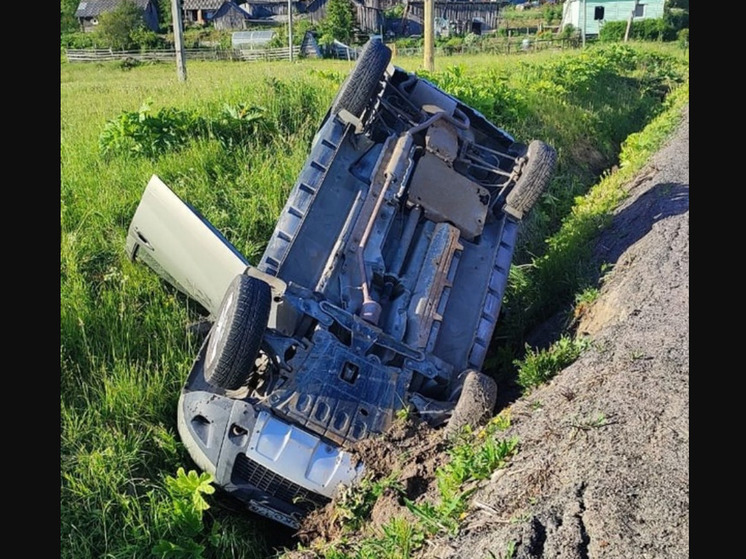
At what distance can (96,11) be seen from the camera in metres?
45.3

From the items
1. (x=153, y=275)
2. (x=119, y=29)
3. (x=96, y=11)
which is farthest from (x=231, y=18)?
(x=153, y=275)

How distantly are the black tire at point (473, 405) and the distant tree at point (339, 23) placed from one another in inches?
1412

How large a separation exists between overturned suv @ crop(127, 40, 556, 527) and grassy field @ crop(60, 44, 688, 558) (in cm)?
32

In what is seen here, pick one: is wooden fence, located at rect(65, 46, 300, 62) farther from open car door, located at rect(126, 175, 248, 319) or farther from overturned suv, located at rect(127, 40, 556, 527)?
open car door, located at rect(126, 175, 248, 319)

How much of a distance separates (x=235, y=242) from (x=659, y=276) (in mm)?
3317

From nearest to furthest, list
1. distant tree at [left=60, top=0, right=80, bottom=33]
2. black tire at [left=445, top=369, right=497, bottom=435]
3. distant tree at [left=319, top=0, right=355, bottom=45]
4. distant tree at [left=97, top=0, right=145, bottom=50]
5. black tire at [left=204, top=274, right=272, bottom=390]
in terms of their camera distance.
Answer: black tire at [left=204, top=274, right=272, bottom=390] < black tire at [left=445, top=369, right=497, bottom=435] < distant tree at [left=97, top=0, right=145, bottom=50] < distant tree at [left=319, top=0, right=355, bottom=45] < distant tree at [left=60, top=0, right=80, bottom=33]

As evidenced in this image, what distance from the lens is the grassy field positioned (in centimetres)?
370

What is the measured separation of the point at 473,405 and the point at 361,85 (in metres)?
2.29

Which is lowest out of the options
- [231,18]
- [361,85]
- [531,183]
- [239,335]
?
[231,18]

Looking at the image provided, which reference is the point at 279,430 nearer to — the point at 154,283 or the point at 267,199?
the point at 154,283

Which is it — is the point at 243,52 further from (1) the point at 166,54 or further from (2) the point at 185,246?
(2) the point at 185,246

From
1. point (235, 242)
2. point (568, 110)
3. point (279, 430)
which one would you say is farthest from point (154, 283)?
point (568, 110)

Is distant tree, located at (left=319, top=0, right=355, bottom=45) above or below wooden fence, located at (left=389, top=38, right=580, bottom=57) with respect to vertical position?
above

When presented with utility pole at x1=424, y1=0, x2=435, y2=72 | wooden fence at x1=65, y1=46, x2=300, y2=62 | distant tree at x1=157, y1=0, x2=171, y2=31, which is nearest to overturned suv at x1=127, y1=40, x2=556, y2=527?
utility pole at x1=424, y1=0, x2=435, y2=72
